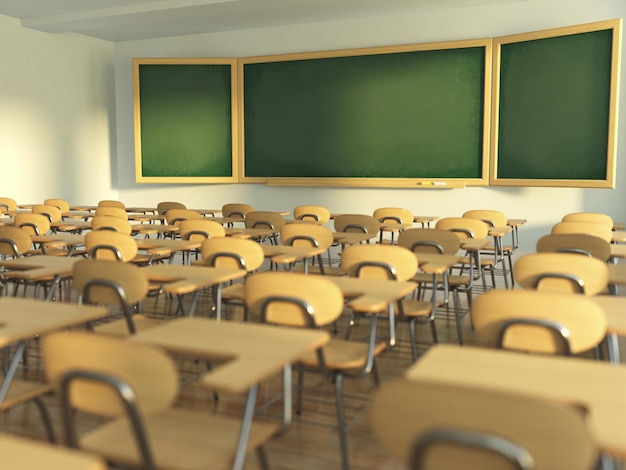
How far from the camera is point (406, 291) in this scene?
10.8ft

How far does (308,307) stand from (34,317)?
1.10 meters

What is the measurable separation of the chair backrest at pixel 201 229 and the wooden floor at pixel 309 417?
1.73 metres

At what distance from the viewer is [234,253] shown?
173 inches

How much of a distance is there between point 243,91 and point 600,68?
567 cm

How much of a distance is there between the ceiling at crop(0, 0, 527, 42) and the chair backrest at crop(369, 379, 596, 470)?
349 inches

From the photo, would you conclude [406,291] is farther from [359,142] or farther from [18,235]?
[359,142]

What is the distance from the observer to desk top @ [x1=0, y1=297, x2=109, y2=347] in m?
2.49

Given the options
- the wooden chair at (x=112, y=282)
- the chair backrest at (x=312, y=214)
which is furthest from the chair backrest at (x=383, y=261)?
the chair backrest at (x=312, y=214)

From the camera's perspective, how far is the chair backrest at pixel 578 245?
14.7ft

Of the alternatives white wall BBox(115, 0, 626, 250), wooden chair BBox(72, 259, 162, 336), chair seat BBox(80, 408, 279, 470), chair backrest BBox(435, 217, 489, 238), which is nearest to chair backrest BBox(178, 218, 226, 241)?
chair backrest BBox(435, 217, 489, 238)

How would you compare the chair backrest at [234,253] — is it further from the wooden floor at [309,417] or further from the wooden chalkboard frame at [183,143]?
the wooden chalkboard frame at [183,143]

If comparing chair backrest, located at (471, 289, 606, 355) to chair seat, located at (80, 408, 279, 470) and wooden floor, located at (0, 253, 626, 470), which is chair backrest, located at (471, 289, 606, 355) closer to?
wooden floor, located at (0, 253, 626, 470)

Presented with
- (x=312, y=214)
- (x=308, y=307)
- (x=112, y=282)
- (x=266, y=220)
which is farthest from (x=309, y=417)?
(x=312, y=214)

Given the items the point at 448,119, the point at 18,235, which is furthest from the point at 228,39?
the point at 18,235
